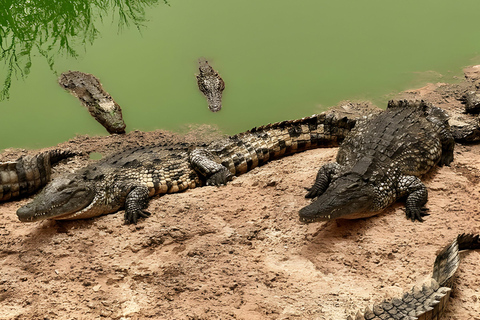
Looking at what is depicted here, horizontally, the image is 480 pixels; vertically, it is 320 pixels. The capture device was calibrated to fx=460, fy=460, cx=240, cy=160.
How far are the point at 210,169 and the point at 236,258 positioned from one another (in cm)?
154

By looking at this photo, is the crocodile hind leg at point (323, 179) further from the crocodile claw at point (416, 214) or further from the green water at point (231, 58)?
the green water at point (231, 58)

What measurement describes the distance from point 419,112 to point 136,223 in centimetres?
302

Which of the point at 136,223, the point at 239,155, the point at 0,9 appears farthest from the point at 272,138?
the point at 0,9

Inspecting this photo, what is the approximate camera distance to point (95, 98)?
20.3 ft

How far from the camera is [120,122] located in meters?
5.73

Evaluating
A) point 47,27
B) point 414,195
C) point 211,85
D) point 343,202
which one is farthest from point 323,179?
point 47,27

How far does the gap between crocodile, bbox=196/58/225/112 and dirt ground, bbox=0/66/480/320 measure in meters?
1.67

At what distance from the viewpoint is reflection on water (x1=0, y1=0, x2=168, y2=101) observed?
6.39 m

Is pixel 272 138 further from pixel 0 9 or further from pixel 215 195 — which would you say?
pixel 0 9

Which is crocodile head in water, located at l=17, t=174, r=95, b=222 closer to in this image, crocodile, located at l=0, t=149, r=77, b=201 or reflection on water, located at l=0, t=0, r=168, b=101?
crocodile, located at l=0, t=149, r=77, b=201

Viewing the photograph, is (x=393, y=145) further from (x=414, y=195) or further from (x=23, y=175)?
(x=23, y=175)

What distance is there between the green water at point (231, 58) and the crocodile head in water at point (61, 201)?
5.12 feet

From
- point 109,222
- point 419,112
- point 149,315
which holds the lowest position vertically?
point 149,315

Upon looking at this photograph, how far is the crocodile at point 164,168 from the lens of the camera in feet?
13.5
